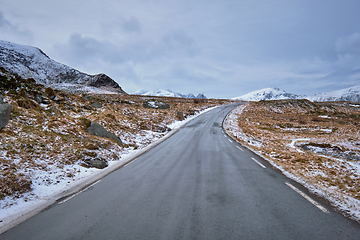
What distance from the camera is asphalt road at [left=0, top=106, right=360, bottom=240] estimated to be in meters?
3.32

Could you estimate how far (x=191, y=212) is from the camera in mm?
4031

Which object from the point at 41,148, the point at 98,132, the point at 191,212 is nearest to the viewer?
the point at 191,212

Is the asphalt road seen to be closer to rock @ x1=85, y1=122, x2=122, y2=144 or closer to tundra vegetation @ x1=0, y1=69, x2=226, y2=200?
tundra vegetation @ x1=0, y1=69, x2=226, y2=200

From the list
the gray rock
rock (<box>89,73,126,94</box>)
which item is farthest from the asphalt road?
rock (<box>89,73,126,94</box>)

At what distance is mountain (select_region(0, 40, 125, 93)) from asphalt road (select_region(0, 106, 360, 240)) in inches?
3834

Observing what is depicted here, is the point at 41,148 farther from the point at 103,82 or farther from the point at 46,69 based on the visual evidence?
the point at 103,82

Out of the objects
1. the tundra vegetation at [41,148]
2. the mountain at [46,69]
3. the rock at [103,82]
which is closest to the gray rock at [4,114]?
the tundra vegetation at [41,148]

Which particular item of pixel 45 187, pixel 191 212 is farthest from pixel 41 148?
pixel 191 212

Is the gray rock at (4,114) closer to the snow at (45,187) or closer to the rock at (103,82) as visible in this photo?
the snow at (45,187)

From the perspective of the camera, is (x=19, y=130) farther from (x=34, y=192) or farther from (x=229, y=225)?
(x=229, y=225)

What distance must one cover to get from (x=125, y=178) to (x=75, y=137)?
233 inches

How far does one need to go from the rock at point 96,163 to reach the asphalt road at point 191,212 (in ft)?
6.41

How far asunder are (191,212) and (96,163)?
20.5 feet

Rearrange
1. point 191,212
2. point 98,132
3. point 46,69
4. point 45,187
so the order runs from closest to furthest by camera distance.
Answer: point 191,212 < point 45,187 < point 98,132 < point 46,69
